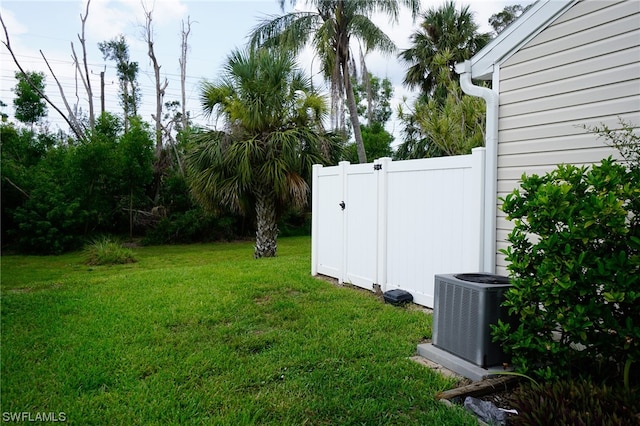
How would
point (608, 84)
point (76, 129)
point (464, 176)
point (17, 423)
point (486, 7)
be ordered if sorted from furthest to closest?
point (76, 129) → point (486, 7) → point (464, 176) → point (608, 84) → point (17, 423)

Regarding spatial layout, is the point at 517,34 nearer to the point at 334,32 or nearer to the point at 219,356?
the point at 219,356

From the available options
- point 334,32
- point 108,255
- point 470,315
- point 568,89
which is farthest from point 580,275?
point 108,255

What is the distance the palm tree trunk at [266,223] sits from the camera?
A: 348 inches

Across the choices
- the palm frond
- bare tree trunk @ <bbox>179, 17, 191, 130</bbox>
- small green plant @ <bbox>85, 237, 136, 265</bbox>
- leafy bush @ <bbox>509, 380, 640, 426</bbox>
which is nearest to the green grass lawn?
leafy bush @ <bbox>509, 380, 640, 426</bbox>

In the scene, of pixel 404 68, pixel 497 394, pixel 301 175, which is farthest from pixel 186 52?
pixel 497 394

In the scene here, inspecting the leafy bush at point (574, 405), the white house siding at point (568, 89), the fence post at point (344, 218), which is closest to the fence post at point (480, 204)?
the white house siding at point (568, 89)

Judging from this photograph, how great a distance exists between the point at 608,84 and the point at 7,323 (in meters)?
5.27

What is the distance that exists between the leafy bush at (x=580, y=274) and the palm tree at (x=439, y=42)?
12.1m

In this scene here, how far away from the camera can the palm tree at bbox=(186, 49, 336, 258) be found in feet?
27.1

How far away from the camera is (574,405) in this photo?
202cm

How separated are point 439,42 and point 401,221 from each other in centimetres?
1173

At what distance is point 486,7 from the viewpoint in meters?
15.0

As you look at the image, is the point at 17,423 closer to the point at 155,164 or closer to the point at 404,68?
the point at 155,164

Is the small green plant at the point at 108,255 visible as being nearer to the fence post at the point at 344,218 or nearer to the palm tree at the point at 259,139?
the palm tree at the point at 259,139
